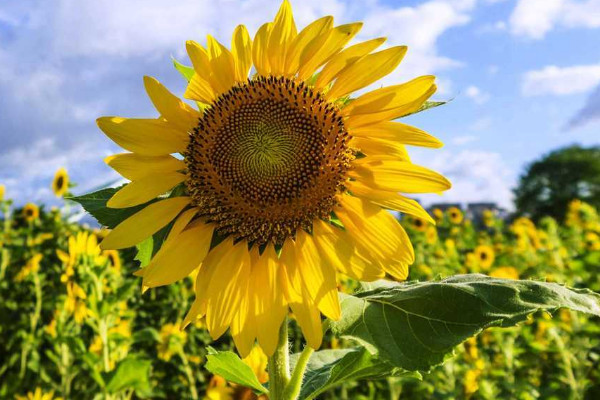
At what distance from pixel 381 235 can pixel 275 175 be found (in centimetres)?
29

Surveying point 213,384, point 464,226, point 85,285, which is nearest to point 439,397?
point 213,384

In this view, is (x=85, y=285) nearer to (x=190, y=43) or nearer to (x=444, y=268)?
(x=190, y=43)

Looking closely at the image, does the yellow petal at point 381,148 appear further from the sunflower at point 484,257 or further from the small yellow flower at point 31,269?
the sunflower at point 484,257

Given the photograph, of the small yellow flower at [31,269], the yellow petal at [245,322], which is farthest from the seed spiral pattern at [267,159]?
the small yellow flower at [31,269]

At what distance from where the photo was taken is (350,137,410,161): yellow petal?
124 cm

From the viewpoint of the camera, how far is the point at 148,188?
50.3 inches

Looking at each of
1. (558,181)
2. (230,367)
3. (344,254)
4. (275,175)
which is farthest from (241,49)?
(558,181)

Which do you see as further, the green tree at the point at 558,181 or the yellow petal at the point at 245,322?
the green tree at the point at 558,181

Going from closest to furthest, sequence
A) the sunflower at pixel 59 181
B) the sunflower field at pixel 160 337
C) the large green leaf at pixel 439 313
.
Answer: the large green leaf at pixel 439 313 → the sunflower field at pixel 160 337 → the sunflower at pixel 59 181

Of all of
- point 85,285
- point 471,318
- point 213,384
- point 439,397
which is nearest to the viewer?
point 471,318

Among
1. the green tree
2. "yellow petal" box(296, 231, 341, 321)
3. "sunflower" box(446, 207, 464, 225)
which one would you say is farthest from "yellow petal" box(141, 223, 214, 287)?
the green tree

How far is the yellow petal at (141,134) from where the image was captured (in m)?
1.29

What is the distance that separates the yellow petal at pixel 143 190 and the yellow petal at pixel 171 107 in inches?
5.1

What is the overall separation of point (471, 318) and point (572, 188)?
40659mm
